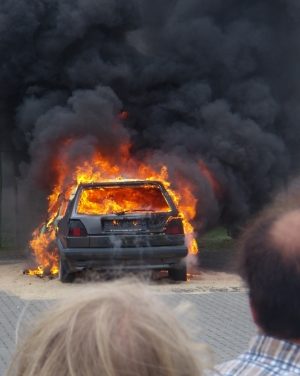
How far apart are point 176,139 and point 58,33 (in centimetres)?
398

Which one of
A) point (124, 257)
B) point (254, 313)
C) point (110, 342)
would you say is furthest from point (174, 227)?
point (110, 342)

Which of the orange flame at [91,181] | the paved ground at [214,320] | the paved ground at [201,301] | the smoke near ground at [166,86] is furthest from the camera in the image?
the smoke near ground at [166,86]

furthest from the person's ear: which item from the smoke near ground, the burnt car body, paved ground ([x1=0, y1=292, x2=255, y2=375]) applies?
the smoke near ground

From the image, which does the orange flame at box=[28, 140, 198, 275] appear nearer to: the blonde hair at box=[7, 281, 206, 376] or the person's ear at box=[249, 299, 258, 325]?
the person's ear at box=[249, 299, 258, 325]

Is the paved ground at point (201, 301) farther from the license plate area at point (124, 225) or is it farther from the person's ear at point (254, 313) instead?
the person's ear at point (254, 313)

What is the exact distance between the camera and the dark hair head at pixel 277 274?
200cm

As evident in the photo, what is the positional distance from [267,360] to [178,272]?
9102 millimetres

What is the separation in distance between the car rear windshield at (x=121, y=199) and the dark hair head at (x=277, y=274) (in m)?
8.94

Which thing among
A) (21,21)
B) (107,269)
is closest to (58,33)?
(21,21)

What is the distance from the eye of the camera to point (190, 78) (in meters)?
17.8

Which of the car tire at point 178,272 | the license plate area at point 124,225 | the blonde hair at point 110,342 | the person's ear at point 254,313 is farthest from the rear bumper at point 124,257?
the blonde hair at point 110,342

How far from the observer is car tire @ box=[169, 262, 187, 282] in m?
11.0

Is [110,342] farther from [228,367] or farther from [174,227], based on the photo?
[174,227]

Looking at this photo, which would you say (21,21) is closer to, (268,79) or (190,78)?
(190,78)
